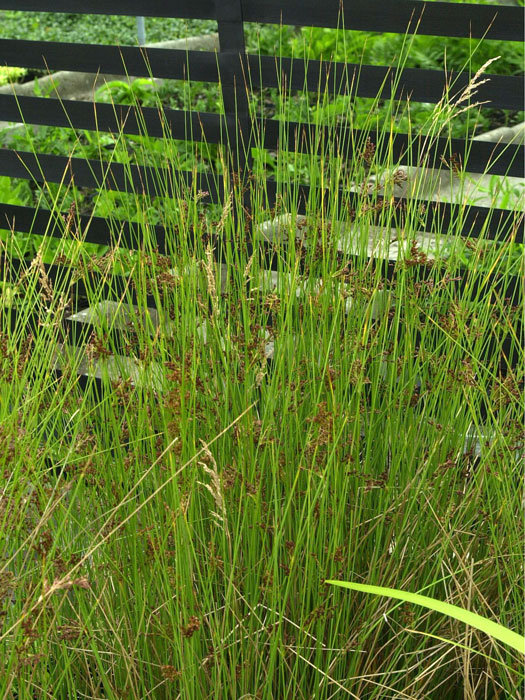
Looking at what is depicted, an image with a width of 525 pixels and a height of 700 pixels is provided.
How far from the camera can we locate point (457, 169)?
2031 millimetres

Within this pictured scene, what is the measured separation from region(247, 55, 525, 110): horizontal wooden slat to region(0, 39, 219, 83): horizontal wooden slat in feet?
0.59

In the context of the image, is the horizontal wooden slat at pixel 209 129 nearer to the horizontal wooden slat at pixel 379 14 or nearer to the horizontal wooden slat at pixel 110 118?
the horizontal wooden slat at pixel 110 118

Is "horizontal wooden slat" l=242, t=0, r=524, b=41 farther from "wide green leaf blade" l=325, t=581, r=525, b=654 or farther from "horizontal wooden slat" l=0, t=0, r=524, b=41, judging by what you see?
"wide green leaf blade" l=325, t=581, r=525, b=654

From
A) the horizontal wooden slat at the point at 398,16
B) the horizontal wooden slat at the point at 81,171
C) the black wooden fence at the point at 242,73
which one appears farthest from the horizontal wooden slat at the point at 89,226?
the horizontal wooden slat at the point at 398,16

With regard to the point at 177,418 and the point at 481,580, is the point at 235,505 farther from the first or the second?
the point at 481,580

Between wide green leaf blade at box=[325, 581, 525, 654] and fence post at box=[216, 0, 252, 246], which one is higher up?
fence post at box=[216, 0, 252, 246]

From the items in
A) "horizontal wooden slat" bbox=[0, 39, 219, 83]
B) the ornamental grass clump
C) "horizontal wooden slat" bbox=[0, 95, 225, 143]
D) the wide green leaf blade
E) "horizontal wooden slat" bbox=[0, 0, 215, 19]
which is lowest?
the ornamental grass clump

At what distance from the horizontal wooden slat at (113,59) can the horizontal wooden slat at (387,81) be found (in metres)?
0.18

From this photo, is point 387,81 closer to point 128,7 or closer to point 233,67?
point 233,67

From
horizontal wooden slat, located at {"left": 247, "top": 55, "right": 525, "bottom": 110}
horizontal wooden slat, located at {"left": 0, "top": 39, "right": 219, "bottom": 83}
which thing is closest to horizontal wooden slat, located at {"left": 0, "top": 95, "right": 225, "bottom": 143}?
horizontal wooden slat, located at {"left": 0, "top": 39, "right": 219, "bottom": 83}

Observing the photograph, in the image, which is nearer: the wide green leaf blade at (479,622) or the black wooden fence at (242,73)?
the wide green leaf blade at (479,622)

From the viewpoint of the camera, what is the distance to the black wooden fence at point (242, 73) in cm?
247

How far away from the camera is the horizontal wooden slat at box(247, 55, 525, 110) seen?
2461 millimetres

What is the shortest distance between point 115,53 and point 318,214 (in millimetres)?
1339
